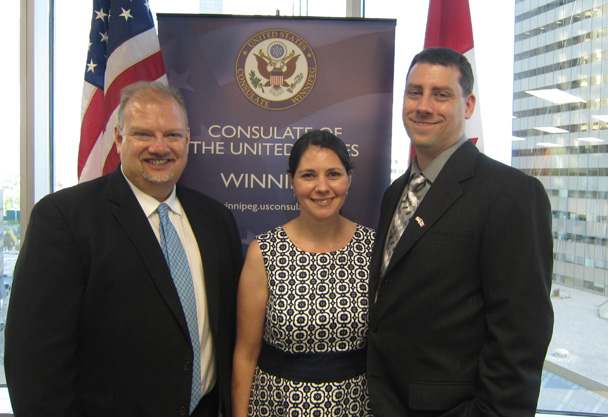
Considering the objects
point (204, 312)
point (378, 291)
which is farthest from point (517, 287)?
point (204, 312)

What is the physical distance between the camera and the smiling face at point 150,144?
1649 mm

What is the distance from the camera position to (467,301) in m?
1.42

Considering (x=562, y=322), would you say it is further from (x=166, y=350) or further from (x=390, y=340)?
(x=166, y=350)

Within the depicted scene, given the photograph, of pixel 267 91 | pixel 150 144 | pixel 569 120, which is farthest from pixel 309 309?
pixel 569 120

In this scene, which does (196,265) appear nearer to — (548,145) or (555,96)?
(548,145)

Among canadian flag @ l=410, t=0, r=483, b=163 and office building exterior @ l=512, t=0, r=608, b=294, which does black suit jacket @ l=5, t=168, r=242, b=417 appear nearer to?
canadian flag @ l=410, t=0, r=483, b=163

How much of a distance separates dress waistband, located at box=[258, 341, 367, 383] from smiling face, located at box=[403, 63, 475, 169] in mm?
873

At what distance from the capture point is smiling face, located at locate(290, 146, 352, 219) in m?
1.73

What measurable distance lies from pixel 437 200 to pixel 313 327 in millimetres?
677

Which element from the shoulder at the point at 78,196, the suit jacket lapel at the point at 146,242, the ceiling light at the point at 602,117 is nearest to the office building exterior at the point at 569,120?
the ceiling light at the point at 602,117

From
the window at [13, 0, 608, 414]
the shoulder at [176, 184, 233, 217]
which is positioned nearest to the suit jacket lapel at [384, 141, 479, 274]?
the shoulder at [176, 184, 233, 217]

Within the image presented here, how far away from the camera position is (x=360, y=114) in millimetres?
2432

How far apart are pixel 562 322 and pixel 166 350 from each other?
289 cm

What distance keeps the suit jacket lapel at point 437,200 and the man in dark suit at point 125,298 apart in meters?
0.78
